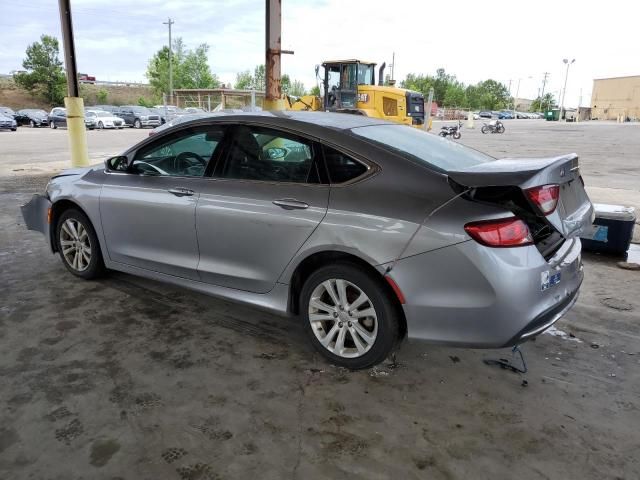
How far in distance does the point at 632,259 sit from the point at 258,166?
4505 mm

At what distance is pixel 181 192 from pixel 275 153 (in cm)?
83

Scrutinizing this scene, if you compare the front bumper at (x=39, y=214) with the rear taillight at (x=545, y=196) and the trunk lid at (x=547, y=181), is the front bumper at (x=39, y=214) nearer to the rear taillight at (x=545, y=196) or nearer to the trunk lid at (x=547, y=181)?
the trunk lid at (x=547, y=181)

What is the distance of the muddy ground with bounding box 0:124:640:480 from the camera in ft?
8.01

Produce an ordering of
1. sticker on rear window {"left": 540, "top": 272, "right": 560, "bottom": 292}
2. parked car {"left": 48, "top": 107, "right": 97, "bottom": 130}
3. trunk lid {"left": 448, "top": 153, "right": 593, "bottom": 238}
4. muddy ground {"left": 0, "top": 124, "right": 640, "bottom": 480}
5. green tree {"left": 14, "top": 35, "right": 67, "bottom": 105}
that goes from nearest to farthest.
A: 1. muddy ground {"left": 0, "top": 124, "right": 640, "bottom": 480}
2. trunk lid {"left": 448, "top": 153, "right": 593, "bottom": 238}
3. sticker on rear window {"left": 540, "top": 272, "right": 560, "bottom": 292}
4. parked car {"left": 48, "top": 107, "right": 97, "bottom": 130}
5. green tree {"left": 14, "top": 35, "right": 67, "bottom": 105}

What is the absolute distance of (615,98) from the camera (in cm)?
9525

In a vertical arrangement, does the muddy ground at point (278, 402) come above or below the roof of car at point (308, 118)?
below

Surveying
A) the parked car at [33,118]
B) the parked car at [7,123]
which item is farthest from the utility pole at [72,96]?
the parked car at [33,118]

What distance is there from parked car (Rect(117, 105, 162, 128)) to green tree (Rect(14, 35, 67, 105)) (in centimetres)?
2491

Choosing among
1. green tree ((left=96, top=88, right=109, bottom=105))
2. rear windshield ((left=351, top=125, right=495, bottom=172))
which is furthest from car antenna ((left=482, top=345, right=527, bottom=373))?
green tree ((left=96, top=88, right=109, bottom=105))

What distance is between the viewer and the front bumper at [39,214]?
4.95 metres

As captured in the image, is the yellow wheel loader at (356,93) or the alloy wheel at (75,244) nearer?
the alloy wheel at (75,244)

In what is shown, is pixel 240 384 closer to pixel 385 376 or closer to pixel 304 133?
pixel 385 376

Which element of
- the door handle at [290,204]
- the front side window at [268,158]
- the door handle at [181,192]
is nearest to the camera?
the door handle at [290,204]

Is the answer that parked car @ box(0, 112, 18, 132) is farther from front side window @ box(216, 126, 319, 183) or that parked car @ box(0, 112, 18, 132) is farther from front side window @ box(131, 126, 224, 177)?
front side window @ box(216, 126, 319, 183)
